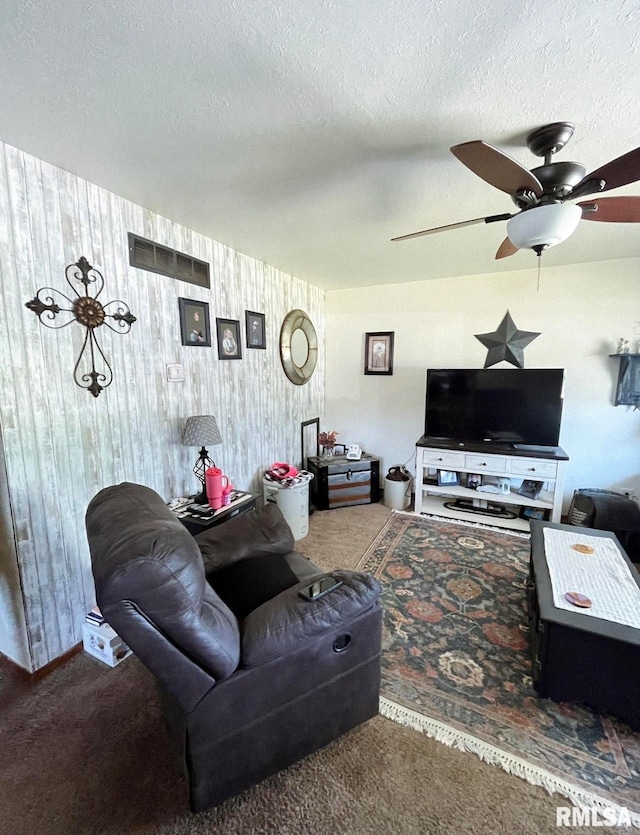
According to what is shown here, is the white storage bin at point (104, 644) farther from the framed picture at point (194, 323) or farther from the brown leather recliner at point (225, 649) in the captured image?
the framed picture at point (194, 323)

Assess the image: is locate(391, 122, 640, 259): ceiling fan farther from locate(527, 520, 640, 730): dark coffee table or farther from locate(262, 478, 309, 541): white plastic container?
locate(262, 478, 309, 541): white plastic container

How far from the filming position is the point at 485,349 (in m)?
3.60

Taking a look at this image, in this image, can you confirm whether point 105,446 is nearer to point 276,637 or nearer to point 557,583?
point 276,637

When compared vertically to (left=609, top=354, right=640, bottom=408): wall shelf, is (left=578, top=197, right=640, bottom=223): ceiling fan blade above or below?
above

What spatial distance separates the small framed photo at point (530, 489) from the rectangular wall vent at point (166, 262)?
3237 millimetres

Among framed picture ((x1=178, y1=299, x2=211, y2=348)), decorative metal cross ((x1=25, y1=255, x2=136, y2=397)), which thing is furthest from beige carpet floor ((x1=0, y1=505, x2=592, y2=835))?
framed picture ((x1=178, y1=299, x2=211, y2=348))

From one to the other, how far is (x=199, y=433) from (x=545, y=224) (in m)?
2.06

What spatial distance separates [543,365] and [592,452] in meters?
0.92

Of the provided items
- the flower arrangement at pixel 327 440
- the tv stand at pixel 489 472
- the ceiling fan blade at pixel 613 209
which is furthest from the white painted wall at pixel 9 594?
the tv stand at pixel 489 472

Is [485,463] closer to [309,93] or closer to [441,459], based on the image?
[441,459]

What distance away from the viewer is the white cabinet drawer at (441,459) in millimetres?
3334

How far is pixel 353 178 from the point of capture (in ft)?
5.70

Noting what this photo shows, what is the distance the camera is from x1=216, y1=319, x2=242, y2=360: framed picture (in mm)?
2715

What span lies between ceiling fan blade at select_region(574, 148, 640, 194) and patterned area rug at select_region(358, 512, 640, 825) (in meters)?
2.17
